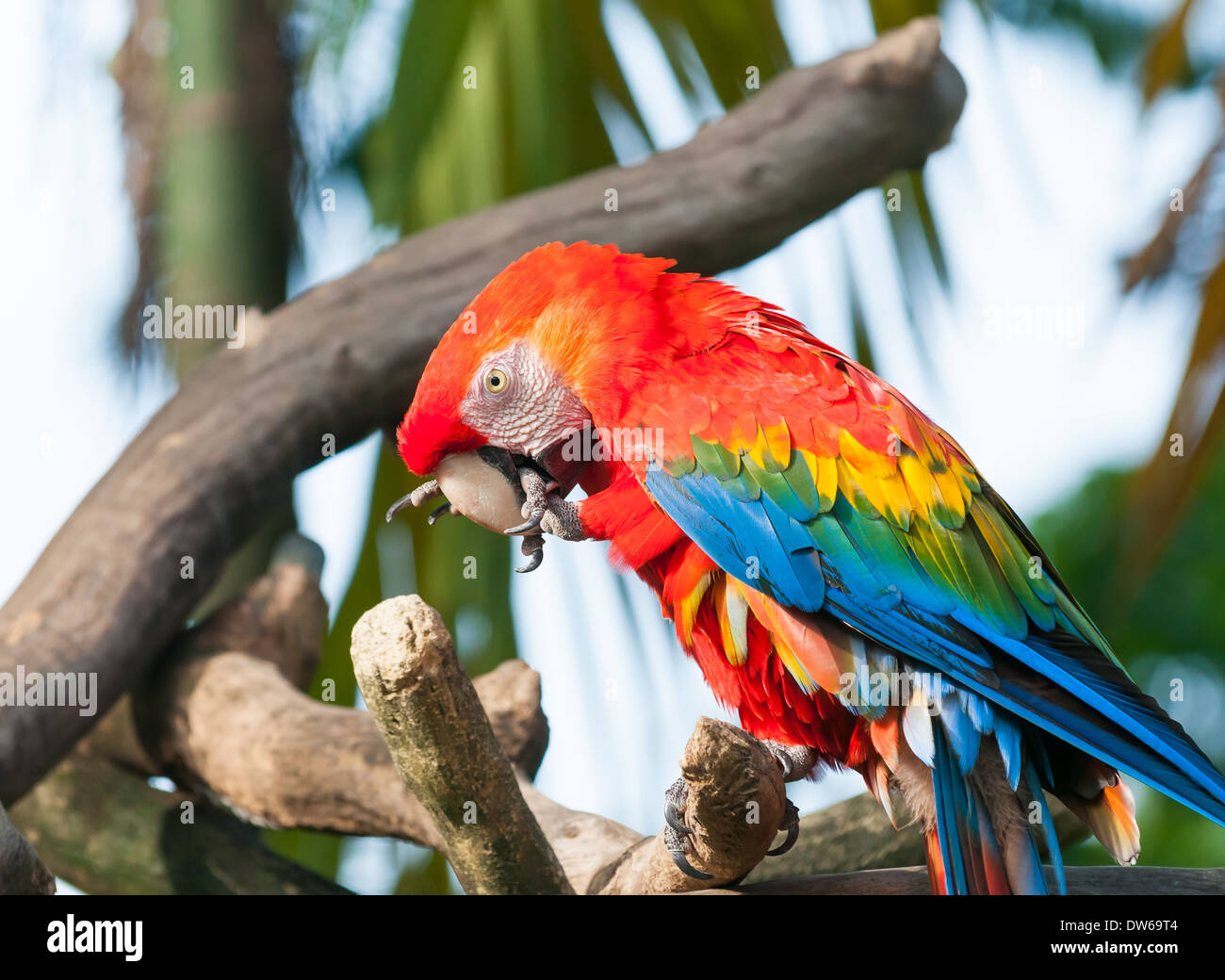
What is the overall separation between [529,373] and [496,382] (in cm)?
4

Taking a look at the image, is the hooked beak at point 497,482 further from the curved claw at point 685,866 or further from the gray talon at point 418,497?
the curved claw at point 685,866

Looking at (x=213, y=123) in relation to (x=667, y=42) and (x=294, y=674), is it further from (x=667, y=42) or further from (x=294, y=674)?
(x=294, y=674)

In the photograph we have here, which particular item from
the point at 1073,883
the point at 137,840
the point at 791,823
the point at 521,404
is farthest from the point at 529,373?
the point at 137,840

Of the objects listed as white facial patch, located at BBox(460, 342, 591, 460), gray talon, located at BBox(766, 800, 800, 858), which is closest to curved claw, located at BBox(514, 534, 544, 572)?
white facial patch, located at BBox(460, 342, 591, 460)

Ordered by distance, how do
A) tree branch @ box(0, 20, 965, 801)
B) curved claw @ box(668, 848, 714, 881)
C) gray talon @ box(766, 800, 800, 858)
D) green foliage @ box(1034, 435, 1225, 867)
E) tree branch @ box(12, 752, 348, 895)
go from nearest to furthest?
curved claw @ box(668, 848, 714, 881)
gray talon @ box(766, 800, 800, 858)
tree branch @ box(0, 20, 965, 801)
tree branch @ box(12, 752, 348, 895)
green foliage @ box(1034, 435, 1225, 867)

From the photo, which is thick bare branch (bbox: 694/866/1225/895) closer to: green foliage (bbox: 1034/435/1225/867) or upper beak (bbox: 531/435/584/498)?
upper beak (bbox: 531/435/584/498)

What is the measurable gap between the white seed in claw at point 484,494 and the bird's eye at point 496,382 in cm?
9

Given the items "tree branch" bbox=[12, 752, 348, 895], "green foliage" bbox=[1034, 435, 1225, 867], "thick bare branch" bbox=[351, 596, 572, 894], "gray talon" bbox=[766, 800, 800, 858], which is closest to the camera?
"thick bare branch" bbox=[351, 596, 572, 894]

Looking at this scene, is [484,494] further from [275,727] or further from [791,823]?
[275,727]

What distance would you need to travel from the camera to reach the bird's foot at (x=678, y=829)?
112cm

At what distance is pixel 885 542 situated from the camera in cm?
109

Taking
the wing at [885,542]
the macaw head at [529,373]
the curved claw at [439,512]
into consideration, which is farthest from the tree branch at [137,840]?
the wing at [885,542]

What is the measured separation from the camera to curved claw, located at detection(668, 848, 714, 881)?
113cm

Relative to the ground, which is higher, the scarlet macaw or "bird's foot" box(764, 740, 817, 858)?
the scarlet macaw
